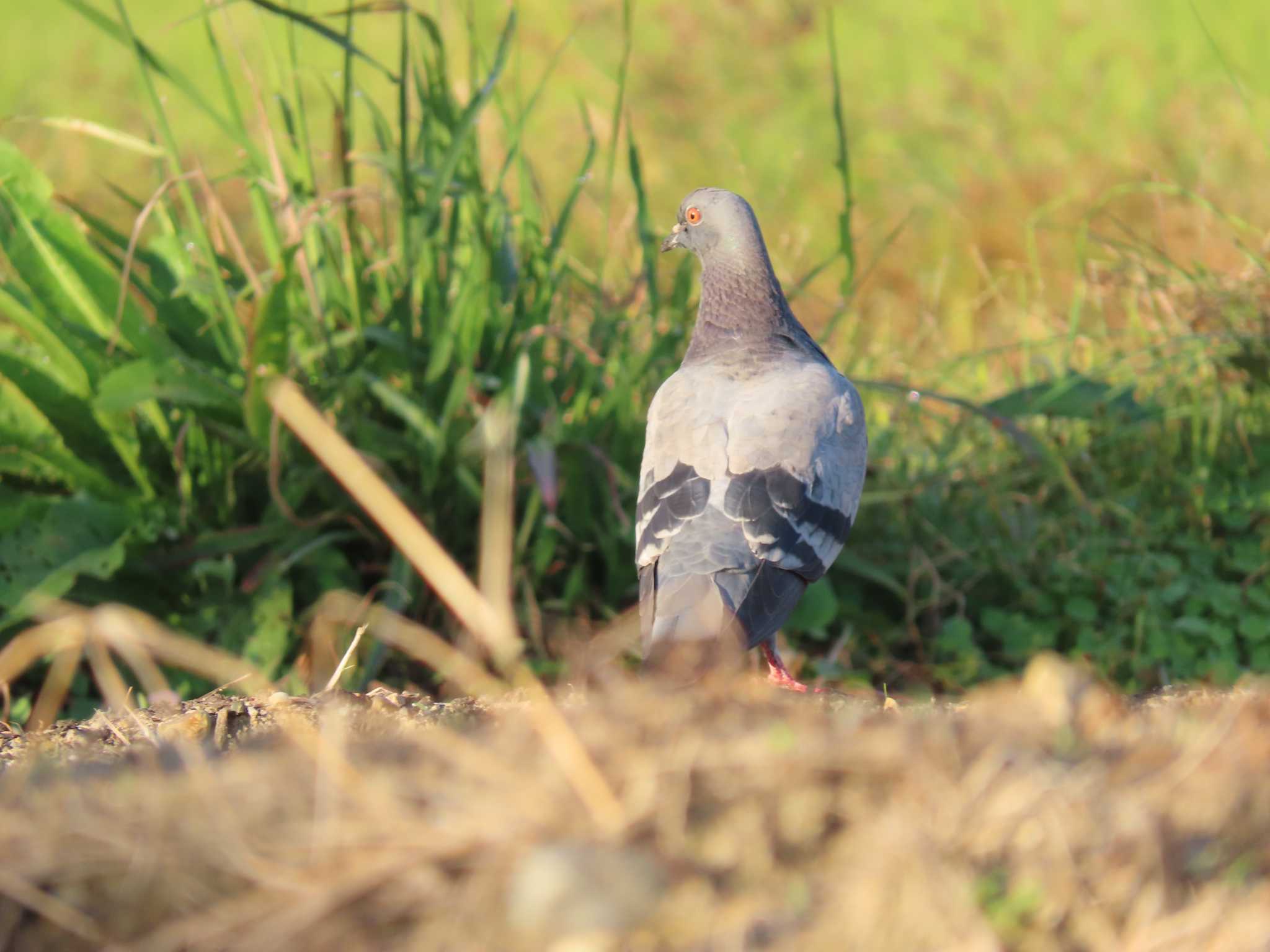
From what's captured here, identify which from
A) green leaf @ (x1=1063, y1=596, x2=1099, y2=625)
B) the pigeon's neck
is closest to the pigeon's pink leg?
the pigeon's neck

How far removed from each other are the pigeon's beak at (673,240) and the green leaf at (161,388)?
1071mm

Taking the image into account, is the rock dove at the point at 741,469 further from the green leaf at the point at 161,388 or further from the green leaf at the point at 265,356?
the green leaf at the point at 161,388

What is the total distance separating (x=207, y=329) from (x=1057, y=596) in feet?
7.38

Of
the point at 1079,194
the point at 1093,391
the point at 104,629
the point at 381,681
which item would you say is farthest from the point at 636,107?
the point at 104,629

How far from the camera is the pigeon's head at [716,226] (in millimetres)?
3186

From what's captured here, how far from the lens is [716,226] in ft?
10.6

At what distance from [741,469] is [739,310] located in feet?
1.70

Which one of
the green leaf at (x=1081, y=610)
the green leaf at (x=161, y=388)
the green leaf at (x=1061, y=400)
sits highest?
the green leaf at (x=161, y=388)

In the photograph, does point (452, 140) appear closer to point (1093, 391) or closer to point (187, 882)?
point (1093, 391)

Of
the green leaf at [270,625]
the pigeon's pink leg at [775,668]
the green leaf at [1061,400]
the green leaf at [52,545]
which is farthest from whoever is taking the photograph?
the green leaf at [1061,400]

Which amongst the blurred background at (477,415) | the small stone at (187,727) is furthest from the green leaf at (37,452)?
the small stone at (187,727)

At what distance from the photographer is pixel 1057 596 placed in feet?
11.7

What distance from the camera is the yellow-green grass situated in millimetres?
6000

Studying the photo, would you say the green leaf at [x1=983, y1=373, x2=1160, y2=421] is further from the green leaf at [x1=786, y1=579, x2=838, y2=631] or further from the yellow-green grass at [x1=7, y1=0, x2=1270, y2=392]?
the yellow-green grass at [x1=7, y1=0, x2=1270, y2=392]
